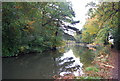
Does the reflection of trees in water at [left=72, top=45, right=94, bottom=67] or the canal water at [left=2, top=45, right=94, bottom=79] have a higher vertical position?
the canal water at [left=2, top=45, right=94, bottom=79]

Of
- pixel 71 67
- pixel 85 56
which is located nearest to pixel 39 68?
pixel 71 67

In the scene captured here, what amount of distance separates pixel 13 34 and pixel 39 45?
9.58 metres

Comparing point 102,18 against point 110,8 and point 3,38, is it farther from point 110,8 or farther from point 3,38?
point 3,38

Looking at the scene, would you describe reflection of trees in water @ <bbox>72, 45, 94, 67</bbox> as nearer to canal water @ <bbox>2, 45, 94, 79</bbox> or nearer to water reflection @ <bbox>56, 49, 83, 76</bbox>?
canal water @ <bbox>2, 45, 94, 79</bbox>

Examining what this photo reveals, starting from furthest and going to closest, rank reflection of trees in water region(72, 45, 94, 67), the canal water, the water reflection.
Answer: reflection of trees in water region(72, 45, 94, 67) → the water reflection → the canal water

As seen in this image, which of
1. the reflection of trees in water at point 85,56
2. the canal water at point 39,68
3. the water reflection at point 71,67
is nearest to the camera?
the canal water at point 39,68

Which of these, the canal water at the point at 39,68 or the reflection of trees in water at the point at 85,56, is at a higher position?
the canal water at the point at 39,68

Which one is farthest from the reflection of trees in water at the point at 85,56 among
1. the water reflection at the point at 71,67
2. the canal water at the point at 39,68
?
the water reflection at the point at 71,67

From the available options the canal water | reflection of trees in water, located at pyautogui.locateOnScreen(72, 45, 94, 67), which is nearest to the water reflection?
the canal water

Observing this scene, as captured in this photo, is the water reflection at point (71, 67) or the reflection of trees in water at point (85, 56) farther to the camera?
the reflection of trees in water at point (85, 56)

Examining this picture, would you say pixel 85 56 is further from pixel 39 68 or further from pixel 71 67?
pixel 39 68

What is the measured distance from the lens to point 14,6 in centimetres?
526

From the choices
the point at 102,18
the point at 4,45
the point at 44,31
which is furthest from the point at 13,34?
the point at 44,31

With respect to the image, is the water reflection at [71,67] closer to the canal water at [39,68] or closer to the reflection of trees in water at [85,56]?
the canal water at [39,68]
